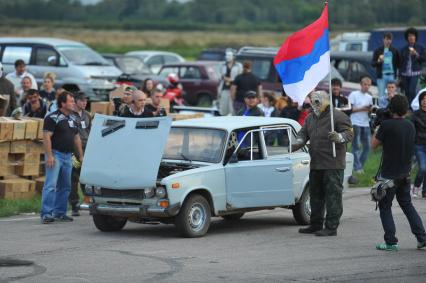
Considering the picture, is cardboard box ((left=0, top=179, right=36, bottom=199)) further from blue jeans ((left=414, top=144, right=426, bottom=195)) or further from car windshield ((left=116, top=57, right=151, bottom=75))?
car windshield ((left=116, top=57, right=151, bottom=75))

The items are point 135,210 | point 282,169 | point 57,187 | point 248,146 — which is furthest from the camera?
point 57,187

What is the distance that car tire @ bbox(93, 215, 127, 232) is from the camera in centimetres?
1445

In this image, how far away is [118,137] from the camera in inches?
560

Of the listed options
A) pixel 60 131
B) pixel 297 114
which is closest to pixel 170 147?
pixel 60 131

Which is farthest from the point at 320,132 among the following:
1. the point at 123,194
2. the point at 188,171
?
the point at 123,194

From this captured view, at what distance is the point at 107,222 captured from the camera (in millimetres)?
14516

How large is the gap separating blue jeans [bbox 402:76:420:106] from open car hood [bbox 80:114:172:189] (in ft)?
39.0

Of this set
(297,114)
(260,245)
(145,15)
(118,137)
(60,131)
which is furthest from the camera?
(145,15)

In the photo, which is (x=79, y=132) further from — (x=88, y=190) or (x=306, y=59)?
(x=306, y=59)

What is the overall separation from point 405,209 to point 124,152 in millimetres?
3628

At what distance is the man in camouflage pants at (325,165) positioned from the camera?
14.0 meters

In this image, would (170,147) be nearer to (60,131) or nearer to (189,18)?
(60,131)

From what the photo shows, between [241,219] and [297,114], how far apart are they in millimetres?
5459

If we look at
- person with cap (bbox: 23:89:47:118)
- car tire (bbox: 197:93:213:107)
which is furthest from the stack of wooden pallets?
car tire (bbox: 197:93:213:107)
